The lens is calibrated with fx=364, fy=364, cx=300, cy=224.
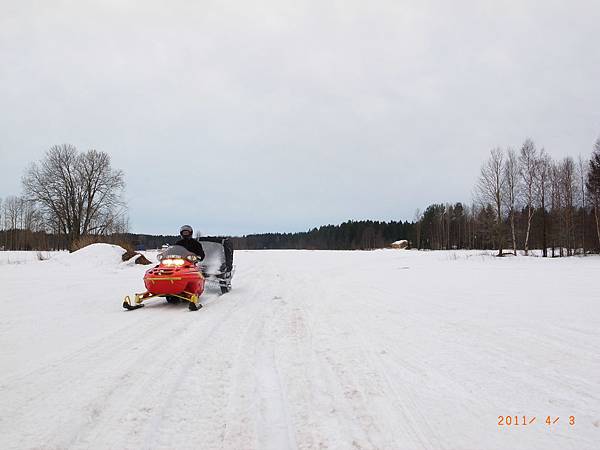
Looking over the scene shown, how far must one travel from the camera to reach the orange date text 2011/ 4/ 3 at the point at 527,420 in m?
3.04

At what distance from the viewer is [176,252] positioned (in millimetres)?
9180

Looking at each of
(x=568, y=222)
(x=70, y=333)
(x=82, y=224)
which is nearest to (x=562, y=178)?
(x=568, y=222)

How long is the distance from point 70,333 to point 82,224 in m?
42.7

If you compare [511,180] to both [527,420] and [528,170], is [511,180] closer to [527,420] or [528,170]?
[528,170]

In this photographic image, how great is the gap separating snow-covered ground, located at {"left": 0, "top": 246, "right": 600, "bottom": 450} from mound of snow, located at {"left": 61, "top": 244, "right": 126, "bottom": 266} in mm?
13062

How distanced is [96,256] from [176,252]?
14.5 m

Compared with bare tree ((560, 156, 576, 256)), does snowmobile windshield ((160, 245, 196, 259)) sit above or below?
below

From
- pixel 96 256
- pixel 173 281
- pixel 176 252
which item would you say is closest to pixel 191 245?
pixel 176 252

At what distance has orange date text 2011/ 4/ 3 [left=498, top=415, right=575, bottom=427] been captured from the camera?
304 centimetres

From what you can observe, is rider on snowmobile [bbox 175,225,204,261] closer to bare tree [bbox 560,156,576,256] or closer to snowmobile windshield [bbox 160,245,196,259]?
snowmobile windshield [bbox 160,245,196,259]

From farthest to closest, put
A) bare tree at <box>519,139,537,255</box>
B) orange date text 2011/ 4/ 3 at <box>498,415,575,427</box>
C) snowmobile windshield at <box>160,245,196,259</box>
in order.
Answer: bare tree at <box>519,139,537,255</box> < snowmobile windshield at <box>160,245,196,259</box> < orange date text 2011/ 4/ 3 at <box>498,415,575,427</box>

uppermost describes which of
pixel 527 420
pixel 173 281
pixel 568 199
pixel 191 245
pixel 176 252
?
pixel 568 199

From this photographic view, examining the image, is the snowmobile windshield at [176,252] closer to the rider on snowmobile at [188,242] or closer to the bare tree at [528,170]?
the rider on snowmobile at [188,242]

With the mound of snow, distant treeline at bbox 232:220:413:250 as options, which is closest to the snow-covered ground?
the mound of snow
